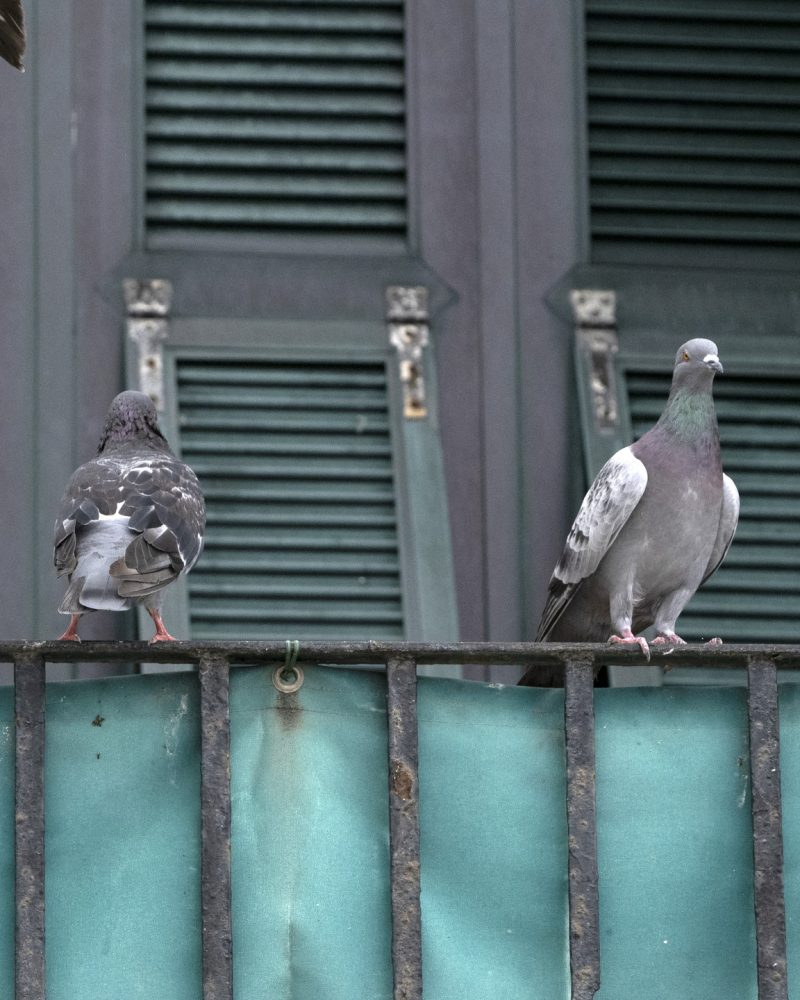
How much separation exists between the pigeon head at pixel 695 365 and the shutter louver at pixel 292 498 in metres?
1.35

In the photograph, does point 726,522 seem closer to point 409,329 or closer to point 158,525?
point 409,329

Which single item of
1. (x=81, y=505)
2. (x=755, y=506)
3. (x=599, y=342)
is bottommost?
(x=81, y=505)

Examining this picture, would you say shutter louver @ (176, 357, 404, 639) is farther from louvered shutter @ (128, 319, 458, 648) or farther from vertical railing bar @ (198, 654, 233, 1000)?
vertical railing bar @ (198, 654, 233, 1000)

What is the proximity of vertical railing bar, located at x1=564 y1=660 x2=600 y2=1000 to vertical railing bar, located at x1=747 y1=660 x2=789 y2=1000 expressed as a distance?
1.56 ft

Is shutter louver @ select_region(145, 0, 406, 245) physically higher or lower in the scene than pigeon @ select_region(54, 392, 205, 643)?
higher

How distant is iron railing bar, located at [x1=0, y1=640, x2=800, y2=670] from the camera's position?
653 cm

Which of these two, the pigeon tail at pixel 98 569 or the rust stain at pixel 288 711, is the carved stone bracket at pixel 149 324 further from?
the rust stain at pixel 288 711

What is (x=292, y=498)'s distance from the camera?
888cm

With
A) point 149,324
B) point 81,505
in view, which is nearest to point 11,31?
point 81,505

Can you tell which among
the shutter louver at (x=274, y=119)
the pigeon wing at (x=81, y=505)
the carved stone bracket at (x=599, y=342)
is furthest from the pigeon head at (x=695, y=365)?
the pigeon wing at (x=81, y=505)

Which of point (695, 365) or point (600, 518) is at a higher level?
point (695, 365)

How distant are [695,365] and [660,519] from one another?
0.57 m

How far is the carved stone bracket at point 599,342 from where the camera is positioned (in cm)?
908

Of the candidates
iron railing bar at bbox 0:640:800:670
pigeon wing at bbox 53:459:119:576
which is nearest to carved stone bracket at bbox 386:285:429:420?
pigeon wing at bbox 53:459:119:576
